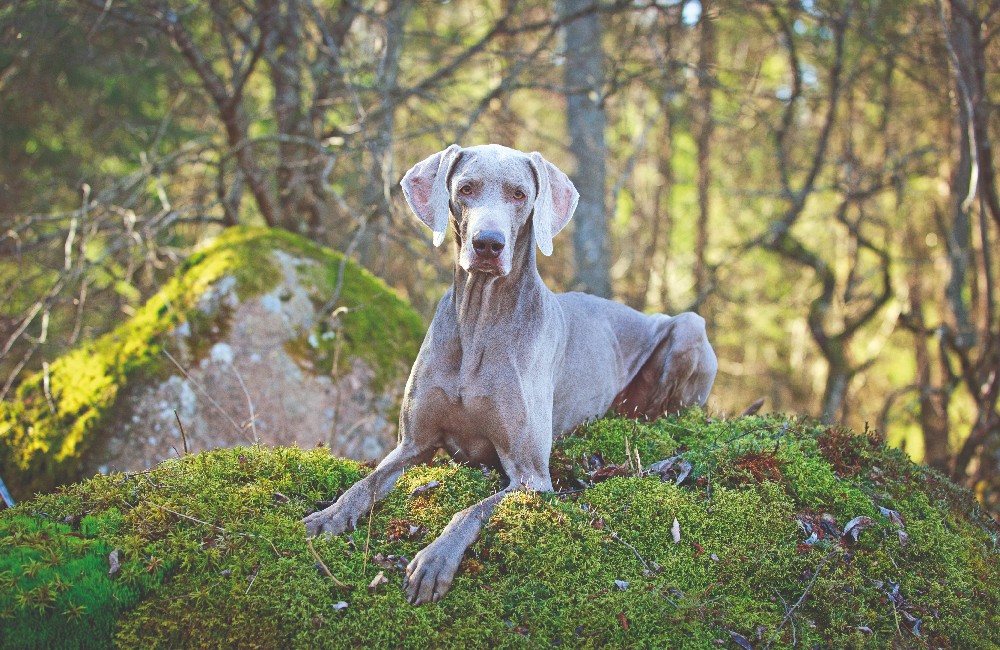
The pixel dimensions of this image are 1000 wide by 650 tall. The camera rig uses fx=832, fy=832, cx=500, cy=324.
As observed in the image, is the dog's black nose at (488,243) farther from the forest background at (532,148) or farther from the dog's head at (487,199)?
the forest background at (532,148)

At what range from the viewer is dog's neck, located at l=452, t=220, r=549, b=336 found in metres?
4.35

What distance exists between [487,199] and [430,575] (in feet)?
5.75

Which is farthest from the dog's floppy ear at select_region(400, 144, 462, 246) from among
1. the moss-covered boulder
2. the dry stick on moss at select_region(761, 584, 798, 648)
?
the dry stick on moss at select_region(761, 584, 798, 648)

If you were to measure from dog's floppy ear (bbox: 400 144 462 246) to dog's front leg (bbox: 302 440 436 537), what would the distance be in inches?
45.5

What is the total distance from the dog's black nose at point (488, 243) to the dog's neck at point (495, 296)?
47cm

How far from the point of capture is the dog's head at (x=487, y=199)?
3859mm

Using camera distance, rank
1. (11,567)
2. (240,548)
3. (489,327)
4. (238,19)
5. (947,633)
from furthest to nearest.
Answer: (238,19) → (489,327) → (947,633) → (240,548) → (11,567)

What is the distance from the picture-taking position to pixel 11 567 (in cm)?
321

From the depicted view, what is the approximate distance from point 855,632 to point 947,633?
600 millimetres

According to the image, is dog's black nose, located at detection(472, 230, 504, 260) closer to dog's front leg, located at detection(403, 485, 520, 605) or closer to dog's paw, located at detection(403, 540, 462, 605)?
dog's front leg, located at detection(403, 485, 520, 605)

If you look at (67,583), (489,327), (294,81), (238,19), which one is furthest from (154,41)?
(67,583)

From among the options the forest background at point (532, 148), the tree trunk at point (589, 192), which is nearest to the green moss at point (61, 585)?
the forest background at point (532, 148)

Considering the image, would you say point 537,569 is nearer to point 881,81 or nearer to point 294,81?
point 294,81

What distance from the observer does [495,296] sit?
4.37m
